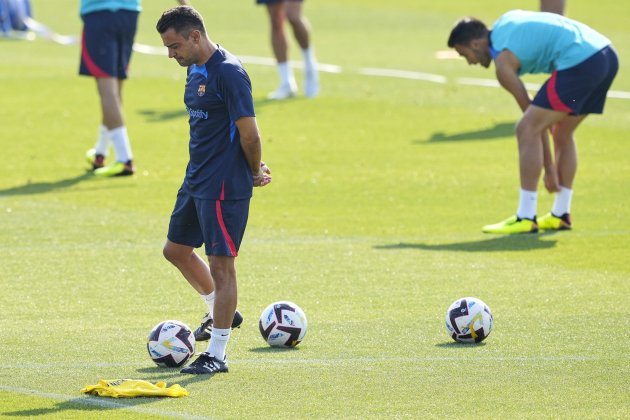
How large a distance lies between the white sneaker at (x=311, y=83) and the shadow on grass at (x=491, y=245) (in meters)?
9.34

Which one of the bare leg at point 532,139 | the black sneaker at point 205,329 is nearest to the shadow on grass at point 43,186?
the bare leg at point 532,139

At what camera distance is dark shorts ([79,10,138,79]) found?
15.5m

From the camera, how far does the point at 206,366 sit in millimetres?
7957

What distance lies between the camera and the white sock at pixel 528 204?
13.0 meters

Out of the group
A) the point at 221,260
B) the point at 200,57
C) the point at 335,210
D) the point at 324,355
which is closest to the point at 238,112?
the point at 200,57

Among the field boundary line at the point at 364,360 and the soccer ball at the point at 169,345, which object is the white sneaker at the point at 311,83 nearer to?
the field boundary line at the point at 364,360

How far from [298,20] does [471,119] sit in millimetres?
3119

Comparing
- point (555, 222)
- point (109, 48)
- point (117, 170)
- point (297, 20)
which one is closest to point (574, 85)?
point (555, 222)

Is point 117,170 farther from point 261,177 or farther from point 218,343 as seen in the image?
point 218,343

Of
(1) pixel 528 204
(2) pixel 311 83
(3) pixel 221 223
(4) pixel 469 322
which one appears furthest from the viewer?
(2) pixel 311 83

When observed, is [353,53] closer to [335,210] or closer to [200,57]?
[335,210]

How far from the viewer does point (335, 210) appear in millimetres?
14461

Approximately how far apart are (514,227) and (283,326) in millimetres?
5040

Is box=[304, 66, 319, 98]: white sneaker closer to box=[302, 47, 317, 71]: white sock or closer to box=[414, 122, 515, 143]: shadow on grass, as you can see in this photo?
box=[302, 47, 317, 71]: white sock
